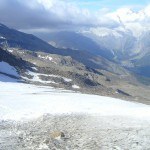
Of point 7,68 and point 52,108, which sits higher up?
point 7,68

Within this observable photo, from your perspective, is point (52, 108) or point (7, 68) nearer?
point (52, 108)

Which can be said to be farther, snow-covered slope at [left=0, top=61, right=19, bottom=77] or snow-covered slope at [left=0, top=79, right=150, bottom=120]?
snow-covered slope at [left=0, top=61, right=19, bottom=77]

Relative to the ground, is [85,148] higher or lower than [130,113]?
lower

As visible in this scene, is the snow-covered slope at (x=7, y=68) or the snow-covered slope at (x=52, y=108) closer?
the snow-covered slope at (x=52, y=108)

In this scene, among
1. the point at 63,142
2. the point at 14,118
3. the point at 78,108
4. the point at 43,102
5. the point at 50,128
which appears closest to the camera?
the point at 63,142

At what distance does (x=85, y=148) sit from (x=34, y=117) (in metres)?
10.9

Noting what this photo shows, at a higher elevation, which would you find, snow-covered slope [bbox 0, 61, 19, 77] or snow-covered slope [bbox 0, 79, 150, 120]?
snow-covered slope [bbox 0, 61, 19, 77]

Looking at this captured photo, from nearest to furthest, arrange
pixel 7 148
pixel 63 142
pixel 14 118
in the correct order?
1. pixel 7 148
2. pixel 63 142
3. pixel 14 118

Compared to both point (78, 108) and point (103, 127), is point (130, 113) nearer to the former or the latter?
point (78, 108)

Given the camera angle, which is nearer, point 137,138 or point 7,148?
point 7,148

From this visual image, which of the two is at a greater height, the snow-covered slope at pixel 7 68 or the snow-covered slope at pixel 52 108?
the snow-covered slope at pixel 7 68

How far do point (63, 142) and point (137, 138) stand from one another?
5469 mm

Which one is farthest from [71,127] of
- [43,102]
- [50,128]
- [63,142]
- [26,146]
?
[43,102]

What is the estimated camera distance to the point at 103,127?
33.3m
